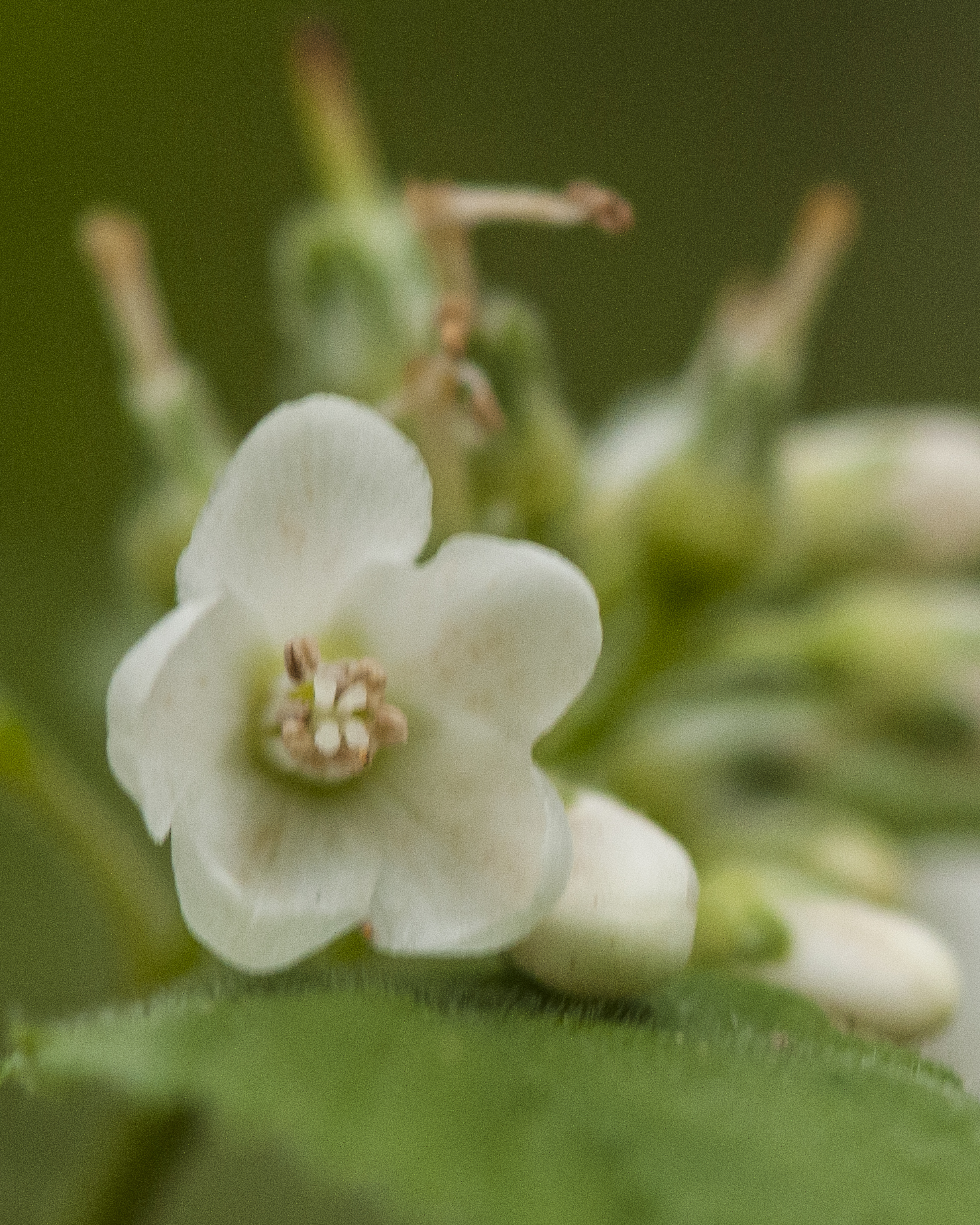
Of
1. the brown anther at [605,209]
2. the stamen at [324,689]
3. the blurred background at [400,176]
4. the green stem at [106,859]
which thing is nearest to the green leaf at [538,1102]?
the stamen at [324,689]

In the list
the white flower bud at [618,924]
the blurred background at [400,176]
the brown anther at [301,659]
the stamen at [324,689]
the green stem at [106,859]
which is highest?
the brown anther at [301,659]

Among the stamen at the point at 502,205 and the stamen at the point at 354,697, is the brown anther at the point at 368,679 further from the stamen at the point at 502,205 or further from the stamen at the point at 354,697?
the stamen at the point at 502,205

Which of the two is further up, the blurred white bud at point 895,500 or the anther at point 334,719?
the anther at point 334,719

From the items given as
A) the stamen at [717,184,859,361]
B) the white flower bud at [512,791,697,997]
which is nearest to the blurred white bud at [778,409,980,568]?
the stamen at [717,184,859,361]

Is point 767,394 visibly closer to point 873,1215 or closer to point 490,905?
point 490,905

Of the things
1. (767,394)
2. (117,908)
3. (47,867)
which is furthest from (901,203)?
(117,908)

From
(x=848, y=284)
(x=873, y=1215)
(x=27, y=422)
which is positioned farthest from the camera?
(x=848, y=284)

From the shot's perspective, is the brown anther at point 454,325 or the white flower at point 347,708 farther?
the brown anther at point 454,325

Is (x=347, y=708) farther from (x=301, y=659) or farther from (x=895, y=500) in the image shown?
(x=895, y=500)
